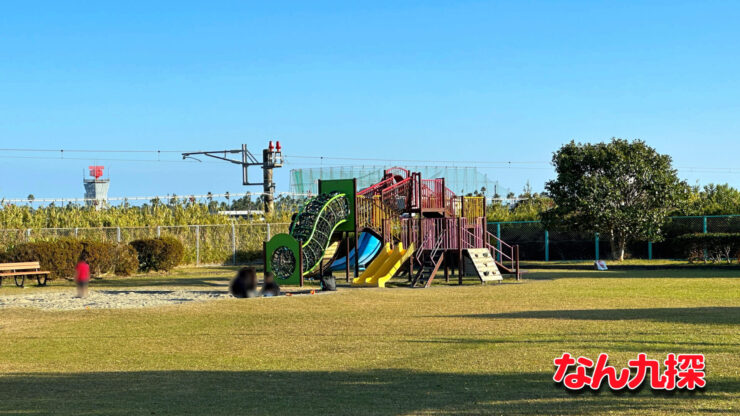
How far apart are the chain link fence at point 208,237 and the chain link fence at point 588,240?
12.5 metres

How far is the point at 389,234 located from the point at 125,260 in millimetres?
11779

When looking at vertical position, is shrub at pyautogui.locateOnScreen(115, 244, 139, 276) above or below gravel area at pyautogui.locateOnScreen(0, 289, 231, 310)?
above

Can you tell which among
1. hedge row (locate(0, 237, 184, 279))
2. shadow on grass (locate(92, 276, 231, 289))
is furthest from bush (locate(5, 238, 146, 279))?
shadow on grass (locate(92, 276, 231, 289))

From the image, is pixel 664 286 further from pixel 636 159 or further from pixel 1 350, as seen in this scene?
pixel 1 350

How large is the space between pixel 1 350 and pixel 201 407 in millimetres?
6230

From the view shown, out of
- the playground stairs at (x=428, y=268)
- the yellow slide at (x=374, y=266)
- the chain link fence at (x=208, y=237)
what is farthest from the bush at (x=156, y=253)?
the playground stairs at (x=428, y=268)

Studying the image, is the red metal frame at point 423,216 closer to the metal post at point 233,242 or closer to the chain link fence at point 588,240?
the chain link fence at point 588,240

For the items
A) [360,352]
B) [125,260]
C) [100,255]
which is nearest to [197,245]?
[125,260]

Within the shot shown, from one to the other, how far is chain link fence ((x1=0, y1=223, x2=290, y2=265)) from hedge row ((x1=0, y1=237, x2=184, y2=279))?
386 cm

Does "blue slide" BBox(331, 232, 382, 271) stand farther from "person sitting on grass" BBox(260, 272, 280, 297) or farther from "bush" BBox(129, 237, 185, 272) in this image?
"bush" BBox(129, 237, 185, 272)

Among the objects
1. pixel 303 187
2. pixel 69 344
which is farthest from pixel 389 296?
pixel 303 187

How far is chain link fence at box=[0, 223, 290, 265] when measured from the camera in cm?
4047

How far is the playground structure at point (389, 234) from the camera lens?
26.3m

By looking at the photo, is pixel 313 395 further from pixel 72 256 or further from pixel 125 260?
pixel 125 260
